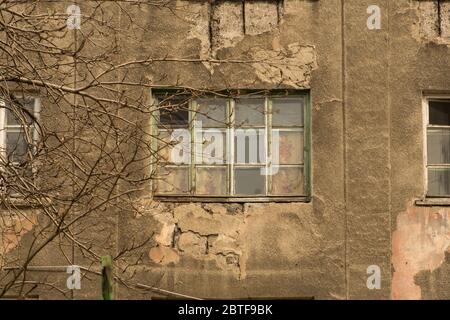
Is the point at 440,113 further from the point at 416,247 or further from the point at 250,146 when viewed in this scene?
the point at 250,146

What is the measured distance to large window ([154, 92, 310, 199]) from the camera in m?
14.2

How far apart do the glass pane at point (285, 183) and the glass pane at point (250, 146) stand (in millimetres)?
247

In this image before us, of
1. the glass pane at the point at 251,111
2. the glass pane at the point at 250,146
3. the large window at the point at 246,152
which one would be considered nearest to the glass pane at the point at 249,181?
the large window at the point at 246,152

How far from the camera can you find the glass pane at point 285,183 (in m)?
14.2

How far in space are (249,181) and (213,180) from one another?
0.42 metres

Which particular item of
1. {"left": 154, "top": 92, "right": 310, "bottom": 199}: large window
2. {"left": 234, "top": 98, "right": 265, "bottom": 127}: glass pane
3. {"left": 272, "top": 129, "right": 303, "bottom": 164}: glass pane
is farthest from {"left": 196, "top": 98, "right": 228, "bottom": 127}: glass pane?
{"left": 272, "top": 129, "right": 303, "bottom": 164}: glass pane

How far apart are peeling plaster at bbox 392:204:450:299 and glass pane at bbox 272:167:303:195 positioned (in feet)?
3.99

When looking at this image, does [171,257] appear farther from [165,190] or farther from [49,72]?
[49,72]

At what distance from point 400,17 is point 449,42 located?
0.65m

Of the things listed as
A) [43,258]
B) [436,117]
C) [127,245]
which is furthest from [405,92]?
[43,258]

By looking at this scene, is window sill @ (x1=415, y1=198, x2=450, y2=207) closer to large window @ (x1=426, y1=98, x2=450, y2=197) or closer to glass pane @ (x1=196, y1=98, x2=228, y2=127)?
large window @ (x1=426, y1=98, x2=450, y2=197)

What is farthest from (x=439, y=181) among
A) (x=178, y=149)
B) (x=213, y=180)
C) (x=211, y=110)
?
(x=178, y=149)

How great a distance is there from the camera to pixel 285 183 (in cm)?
1422

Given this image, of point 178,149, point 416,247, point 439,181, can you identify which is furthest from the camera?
point 439,181
